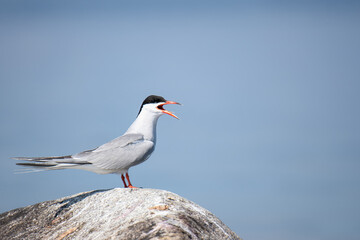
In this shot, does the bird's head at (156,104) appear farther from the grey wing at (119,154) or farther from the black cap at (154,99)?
the grey wing at (119,154)

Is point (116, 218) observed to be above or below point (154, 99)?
below

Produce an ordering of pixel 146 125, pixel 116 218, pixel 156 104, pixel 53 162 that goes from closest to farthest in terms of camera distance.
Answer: pixel 116 218 < pixel 53 162 < pixel 146 125 < pixel 156 104

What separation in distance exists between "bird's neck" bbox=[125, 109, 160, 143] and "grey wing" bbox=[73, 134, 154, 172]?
385 millimetres

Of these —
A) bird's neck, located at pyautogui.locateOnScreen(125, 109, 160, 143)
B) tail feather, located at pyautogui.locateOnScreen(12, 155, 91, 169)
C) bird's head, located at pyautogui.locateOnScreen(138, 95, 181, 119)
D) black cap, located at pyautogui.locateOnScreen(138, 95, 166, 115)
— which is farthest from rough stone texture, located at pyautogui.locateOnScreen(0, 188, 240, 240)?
black cap, located at pyautogui.locateOnScreen(138, 95, 166, 115)

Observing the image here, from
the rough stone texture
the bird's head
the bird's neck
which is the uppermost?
the bird's head

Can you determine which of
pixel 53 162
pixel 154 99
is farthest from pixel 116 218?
pixel 154 99

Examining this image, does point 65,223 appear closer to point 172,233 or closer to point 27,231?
point 27,231

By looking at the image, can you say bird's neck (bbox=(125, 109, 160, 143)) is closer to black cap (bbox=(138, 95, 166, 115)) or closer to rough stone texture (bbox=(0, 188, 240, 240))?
black cap (bbox=(138, 95, 166, 115))

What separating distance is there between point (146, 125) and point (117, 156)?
136cm

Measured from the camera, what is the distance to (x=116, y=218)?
804cm

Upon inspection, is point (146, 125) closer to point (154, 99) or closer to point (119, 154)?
point (154, 99)

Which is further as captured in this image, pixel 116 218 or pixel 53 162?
pixel 53 162

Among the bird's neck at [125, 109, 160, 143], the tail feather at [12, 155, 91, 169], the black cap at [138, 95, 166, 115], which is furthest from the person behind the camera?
the black cap at [138, 95, 166, 115]

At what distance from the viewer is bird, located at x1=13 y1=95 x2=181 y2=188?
10180 mm
